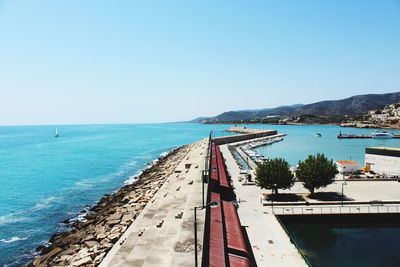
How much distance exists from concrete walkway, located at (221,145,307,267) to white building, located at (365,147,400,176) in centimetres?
2781

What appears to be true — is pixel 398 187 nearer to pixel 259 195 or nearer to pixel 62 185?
pixel 259 195

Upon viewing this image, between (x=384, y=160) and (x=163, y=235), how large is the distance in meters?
50.0

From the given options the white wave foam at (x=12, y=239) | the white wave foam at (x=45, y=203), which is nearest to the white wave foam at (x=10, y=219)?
the white wave foam at (x=45, y=203)

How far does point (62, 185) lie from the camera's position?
72188mm

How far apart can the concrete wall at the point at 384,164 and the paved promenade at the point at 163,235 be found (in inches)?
1488

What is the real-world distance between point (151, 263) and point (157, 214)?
10.4m

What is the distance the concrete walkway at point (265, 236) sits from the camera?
26.3 meters

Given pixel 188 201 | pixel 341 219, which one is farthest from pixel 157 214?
pixel 341 219

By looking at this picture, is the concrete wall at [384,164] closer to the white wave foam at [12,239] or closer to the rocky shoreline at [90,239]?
the rocky shoreline at [90,239]

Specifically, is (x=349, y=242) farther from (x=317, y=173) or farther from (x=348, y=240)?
(x=317, y=173)

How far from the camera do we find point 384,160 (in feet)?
196

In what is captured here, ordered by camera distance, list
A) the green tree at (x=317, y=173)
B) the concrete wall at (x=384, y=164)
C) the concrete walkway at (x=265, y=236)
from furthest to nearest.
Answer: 1. the concrete wall at (x=384, y=164)
2. the green tree at (x=317, y=173)
3. the concrete walkway at (x=265, y=236)

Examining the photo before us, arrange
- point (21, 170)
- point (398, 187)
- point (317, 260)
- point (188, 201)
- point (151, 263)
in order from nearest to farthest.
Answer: point (151, 263), point (317, 260), point (188, 201), point (398, 187), point (21, 170)

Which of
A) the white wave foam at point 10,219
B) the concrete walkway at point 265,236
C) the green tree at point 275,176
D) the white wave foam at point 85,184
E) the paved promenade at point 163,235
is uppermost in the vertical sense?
the green tree at point 275,176
